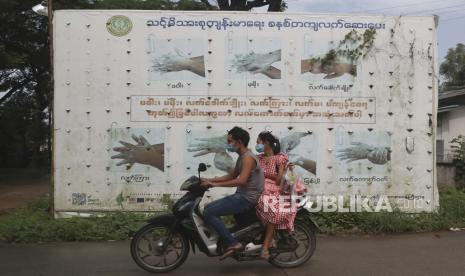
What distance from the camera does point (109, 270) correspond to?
6.79 metres

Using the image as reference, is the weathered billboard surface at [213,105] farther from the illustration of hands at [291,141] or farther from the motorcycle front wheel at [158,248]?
the motorcycle front wheel at [158,248]

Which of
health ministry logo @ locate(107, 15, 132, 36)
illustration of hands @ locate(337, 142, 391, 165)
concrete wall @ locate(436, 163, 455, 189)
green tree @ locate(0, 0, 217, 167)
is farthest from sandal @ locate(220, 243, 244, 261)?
green tree @ locate(0, 0, 217, 167)

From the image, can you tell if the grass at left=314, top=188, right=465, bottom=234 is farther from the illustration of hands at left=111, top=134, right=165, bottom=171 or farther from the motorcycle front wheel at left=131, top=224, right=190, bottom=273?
the motorcycle front wheel at left=131, top=224, right=190, bottom=273

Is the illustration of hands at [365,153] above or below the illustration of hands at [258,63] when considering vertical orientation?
below

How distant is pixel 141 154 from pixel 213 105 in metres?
1.51

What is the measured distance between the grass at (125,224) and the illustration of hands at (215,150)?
148cm

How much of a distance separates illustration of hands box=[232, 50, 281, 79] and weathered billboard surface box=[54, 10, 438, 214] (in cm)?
2

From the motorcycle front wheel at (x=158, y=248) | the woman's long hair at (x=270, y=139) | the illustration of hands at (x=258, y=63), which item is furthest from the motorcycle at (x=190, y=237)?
the illustration of hands at (x=258, y=63)

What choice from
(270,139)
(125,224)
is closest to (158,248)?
(270,139)

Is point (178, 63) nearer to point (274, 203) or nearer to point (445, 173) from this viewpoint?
point (274, 203)

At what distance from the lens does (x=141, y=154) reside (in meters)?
9.59

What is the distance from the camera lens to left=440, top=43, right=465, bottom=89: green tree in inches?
1641

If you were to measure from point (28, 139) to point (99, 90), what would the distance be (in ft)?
96.4

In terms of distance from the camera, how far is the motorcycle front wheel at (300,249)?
266 inches
